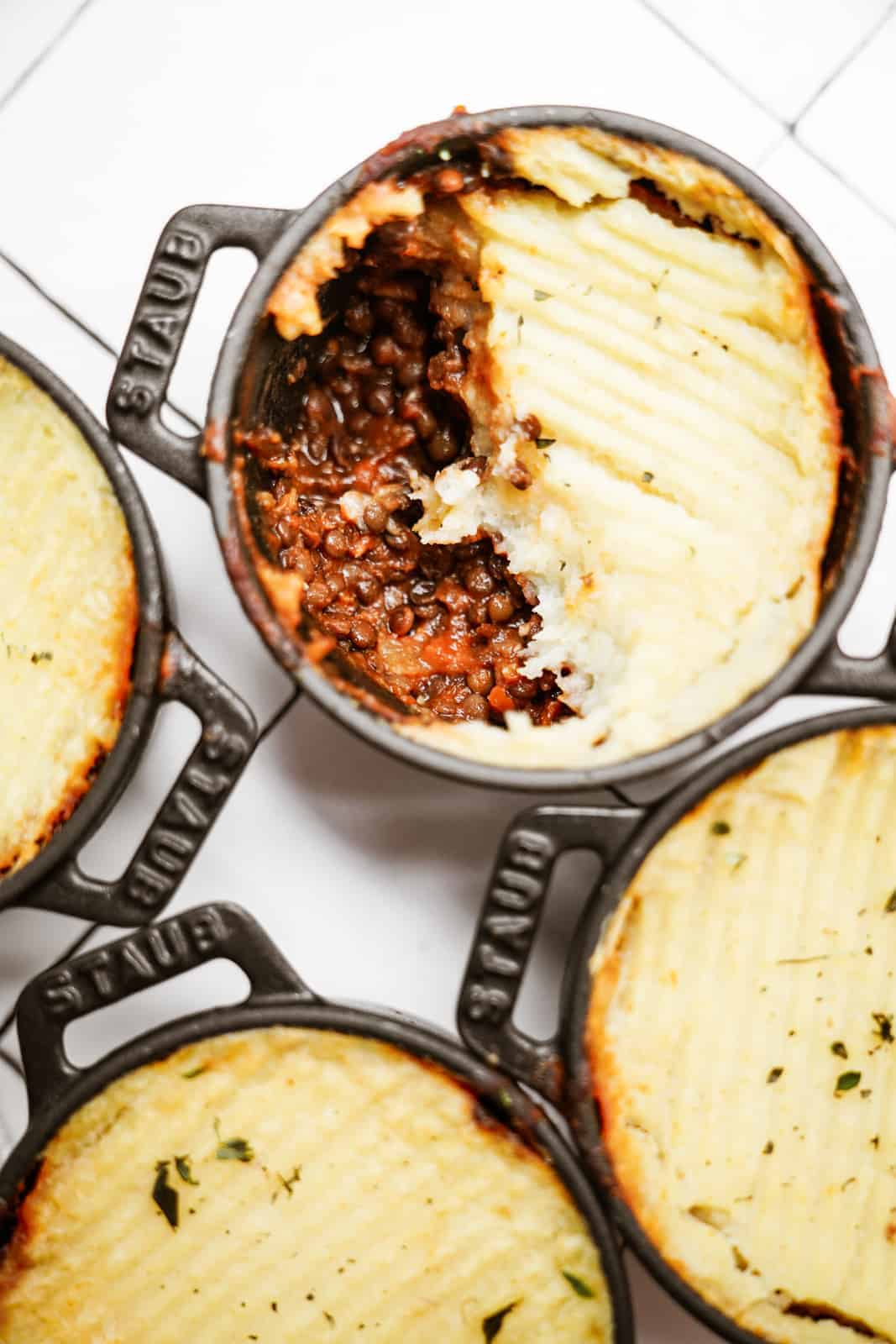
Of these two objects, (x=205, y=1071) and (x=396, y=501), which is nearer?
(x=205, y=1071)

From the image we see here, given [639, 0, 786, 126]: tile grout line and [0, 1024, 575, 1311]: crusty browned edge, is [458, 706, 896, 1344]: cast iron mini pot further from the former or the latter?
[639, 0, 786, 126]: tile grout line

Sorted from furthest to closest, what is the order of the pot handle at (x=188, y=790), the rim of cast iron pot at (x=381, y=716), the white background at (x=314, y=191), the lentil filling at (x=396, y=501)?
the white background at (x=314, y=191) < the lentil filling at (x=396, y=501) < the pot handle at (x=188, y=790) < the rim of cast iron pot at (x=381, y=716)

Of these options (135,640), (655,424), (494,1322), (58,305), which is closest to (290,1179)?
(494,1322)

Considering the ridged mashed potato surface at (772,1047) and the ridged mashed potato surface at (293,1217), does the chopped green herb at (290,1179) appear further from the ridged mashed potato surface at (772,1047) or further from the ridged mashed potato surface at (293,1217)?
the ridged mashed potato surface at (772,1047)

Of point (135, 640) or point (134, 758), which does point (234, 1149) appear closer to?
point (134, 758)

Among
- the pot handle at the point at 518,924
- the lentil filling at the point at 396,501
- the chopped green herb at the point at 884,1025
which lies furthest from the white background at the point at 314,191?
the chopped green herb at the point at 884,1025
